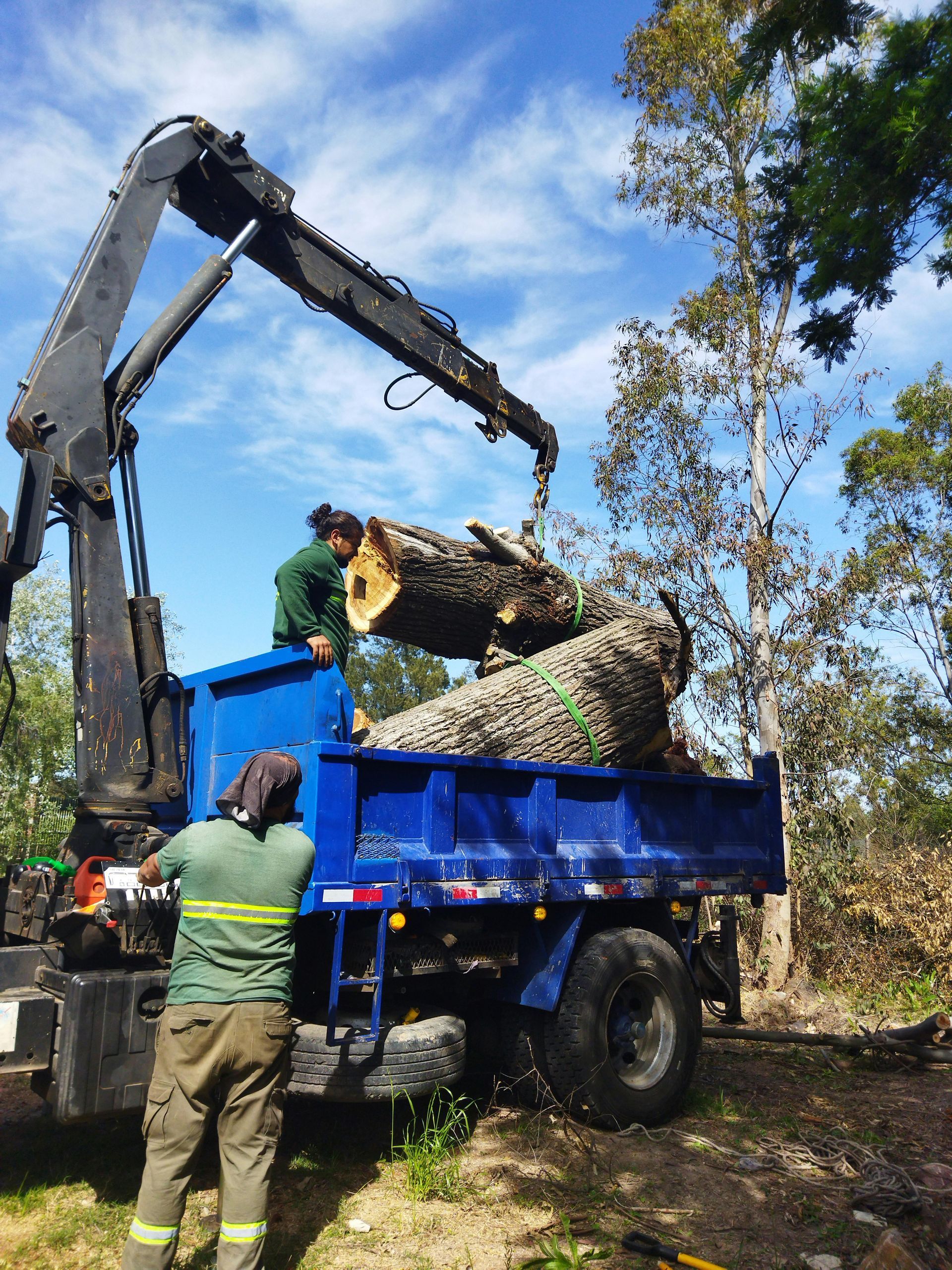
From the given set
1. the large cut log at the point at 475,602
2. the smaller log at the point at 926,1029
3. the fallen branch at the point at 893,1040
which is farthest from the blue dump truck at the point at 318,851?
the smaller log at the point at 926,1029

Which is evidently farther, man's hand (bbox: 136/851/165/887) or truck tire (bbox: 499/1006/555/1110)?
truck tire (bbox: 499/1006/555/1110)

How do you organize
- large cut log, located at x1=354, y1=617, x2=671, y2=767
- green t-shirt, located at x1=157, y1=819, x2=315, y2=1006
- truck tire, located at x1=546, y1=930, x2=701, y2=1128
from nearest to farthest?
green t-shirt, located at x1=157, y1=819, x2=315, y2=1006 < truck tire, located at x1=546, y1=930, x2=701, y2=1128 < large cut log, located at x1=354, y1=617, x2=671, y2=767

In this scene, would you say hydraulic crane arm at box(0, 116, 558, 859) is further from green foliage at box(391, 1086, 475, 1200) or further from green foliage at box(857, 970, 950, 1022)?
green foliage at box(857, 970, 950, 1022)

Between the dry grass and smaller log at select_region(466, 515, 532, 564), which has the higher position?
smaller log at select_region(466, 515, 532, 564)

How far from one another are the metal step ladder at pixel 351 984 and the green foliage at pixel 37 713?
18515 mm

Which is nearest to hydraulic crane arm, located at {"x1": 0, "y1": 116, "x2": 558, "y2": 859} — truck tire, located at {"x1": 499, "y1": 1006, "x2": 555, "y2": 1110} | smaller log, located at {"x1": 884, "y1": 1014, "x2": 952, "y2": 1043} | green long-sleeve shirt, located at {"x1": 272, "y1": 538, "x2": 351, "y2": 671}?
green long-sleeve shirt, located at {"x1": 272, "y1": 538, "x2": 351, "y2": 671}

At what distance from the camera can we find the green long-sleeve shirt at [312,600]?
463 centimetres

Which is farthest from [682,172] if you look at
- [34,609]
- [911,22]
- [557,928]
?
[34,609]

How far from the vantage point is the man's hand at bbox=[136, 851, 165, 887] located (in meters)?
3.34

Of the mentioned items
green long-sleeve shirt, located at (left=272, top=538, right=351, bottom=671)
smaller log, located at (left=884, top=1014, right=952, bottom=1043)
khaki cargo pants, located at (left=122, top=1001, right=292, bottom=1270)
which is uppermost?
green long-sleeve shirt, located at (left=272, top=538, right=351, bottom=671)

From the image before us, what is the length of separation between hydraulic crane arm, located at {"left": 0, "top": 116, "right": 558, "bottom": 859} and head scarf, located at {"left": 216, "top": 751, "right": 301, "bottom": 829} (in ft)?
2.79

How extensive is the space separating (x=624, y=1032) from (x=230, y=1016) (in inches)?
101

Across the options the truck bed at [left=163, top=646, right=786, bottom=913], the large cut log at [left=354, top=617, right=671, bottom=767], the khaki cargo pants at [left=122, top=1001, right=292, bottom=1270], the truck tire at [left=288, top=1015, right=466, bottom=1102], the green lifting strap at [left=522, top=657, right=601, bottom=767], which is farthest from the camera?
the green lifting strap at [left=522, top=657, right=601, bottom=767]

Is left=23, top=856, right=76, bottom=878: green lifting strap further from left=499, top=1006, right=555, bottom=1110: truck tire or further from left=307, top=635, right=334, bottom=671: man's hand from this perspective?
left=499, top=1006, right=555, bottom=1110: truck tire
